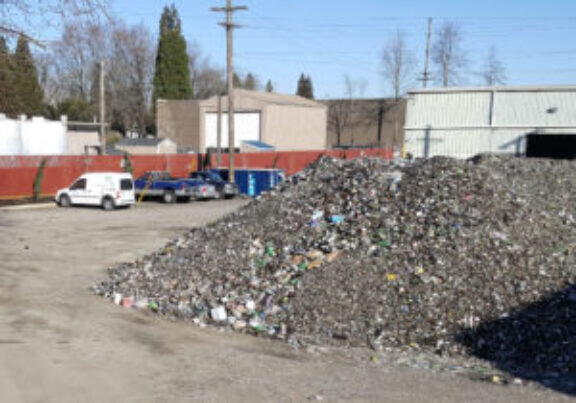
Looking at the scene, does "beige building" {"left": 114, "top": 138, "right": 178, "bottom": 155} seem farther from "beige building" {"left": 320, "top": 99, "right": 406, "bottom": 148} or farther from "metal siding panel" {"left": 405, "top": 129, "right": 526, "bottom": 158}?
"metal siding panel" {"left": 405, "top": 129, "right": 526, "bottom": 158}

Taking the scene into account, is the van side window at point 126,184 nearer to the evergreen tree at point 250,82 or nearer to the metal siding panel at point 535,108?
the metal siding panel at point 535,108

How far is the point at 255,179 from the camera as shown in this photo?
3294 centimetres

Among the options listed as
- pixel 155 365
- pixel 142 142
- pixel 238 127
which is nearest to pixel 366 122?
pixel 238 127

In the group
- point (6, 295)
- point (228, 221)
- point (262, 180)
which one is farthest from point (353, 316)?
point (262, 180)

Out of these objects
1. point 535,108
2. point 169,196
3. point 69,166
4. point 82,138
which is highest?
point 535,108

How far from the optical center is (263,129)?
58.9m

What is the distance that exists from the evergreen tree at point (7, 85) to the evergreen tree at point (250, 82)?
10974 cm

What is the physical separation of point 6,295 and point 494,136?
26.2m

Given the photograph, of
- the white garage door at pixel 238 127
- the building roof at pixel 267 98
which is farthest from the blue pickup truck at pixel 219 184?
the building roof at pixel 267 98

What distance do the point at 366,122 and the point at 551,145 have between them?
44.1 metres

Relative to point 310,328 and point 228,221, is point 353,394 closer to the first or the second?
point 310,328

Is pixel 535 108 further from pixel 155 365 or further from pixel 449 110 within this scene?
pixel 155 365

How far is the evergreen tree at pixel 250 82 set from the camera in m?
121

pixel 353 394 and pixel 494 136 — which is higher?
pixel 494 136
